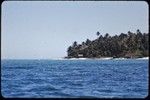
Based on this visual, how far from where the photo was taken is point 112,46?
2813 inches

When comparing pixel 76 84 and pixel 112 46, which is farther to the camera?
pixel 112 46

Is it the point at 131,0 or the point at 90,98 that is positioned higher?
the point at 131,0

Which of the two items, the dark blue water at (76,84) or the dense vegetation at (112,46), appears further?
the dense vegetation at (112,46)

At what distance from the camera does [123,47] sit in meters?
73.1

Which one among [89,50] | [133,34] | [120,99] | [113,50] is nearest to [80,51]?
[89,50]

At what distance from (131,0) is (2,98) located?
4.99 ft

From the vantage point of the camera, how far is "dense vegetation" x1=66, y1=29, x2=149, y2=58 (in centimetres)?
6982

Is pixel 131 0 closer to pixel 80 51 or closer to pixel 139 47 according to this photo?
pixel 139 47

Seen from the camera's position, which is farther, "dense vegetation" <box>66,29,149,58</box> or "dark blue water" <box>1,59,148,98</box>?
"dense vegetation" <box>66,29,149,58</box>

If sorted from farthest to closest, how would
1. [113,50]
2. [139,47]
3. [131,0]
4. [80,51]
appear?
[80,51]
[113,50]
[139,47]
[131,0]

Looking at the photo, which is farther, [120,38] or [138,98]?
[120,38]

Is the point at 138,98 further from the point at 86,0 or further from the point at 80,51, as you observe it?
the point at 80,51

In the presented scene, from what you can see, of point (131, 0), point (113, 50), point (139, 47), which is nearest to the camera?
point (131, 0)

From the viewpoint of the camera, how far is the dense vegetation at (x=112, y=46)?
69.8m
